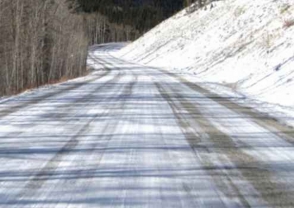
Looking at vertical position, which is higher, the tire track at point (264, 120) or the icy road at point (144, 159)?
the icy road at point (144, 159)

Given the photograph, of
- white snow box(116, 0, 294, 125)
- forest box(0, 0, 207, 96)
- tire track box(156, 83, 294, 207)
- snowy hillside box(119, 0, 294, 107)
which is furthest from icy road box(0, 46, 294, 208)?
forest box(0, 0, 207, 96)

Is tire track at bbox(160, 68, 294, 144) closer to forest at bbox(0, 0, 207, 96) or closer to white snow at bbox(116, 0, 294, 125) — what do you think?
white snow at bbox(116, 0, 294, 125)

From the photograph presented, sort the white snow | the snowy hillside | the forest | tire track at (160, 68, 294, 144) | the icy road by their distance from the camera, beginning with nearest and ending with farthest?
the icy road → tire track at (160, 68, 294, 144) → the white snow → the snowy hillside → the forest

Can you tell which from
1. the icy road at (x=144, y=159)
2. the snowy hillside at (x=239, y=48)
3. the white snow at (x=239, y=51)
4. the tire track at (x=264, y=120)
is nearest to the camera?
the icy road at (x=144, y=159)

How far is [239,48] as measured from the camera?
106 feet

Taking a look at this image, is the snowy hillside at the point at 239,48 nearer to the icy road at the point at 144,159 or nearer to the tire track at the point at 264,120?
the tire track at the point at 264,120

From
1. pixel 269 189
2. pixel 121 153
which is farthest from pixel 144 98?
pixel 269 189

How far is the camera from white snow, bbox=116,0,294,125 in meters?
18.0

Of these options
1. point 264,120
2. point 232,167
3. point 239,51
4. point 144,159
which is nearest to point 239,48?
point 239,51

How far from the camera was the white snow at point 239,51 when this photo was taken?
18.0 m

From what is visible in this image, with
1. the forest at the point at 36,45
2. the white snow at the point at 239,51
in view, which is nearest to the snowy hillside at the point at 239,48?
the white snow at the point at 239,51

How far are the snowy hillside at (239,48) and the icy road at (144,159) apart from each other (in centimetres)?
551

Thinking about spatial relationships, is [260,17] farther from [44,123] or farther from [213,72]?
[44,123]

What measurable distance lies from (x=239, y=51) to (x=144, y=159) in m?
25.5
